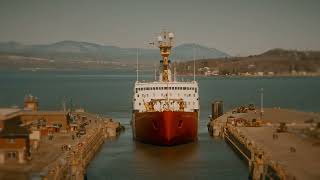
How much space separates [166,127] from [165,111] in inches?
51.5

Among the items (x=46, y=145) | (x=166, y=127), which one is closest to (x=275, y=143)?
(x=166, y=127)

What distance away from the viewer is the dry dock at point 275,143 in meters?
34.5

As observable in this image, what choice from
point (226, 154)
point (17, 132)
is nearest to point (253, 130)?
point (226, 154)

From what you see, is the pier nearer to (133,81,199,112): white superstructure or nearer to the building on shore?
the building on shore

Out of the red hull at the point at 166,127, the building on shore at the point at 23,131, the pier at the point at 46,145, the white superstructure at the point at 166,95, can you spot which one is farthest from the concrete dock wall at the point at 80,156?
the white superstructure at the point at 166,95

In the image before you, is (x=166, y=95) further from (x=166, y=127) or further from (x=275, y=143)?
(x=275, y=143)

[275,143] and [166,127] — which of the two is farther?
[166,127]

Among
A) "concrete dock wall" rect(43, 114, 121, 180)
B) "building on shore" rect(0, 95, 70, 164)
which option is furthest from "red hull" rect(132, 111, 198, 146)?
"building on shore" rect(0, 95, 70, 164)

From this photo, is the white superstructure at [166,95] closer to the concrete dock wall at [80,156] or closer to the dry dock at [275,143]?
the dry dock at [275,143]

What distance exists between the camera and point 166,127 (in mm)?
48719

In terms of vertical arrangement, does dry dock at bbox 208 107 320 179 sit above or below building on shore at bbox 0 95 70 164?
below

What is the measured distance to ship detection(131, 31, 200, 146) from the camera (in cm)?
4916

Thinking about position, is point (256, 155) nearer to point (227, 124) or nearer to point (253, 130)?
point (253, 130)

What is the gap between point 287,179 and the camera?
100 ft
